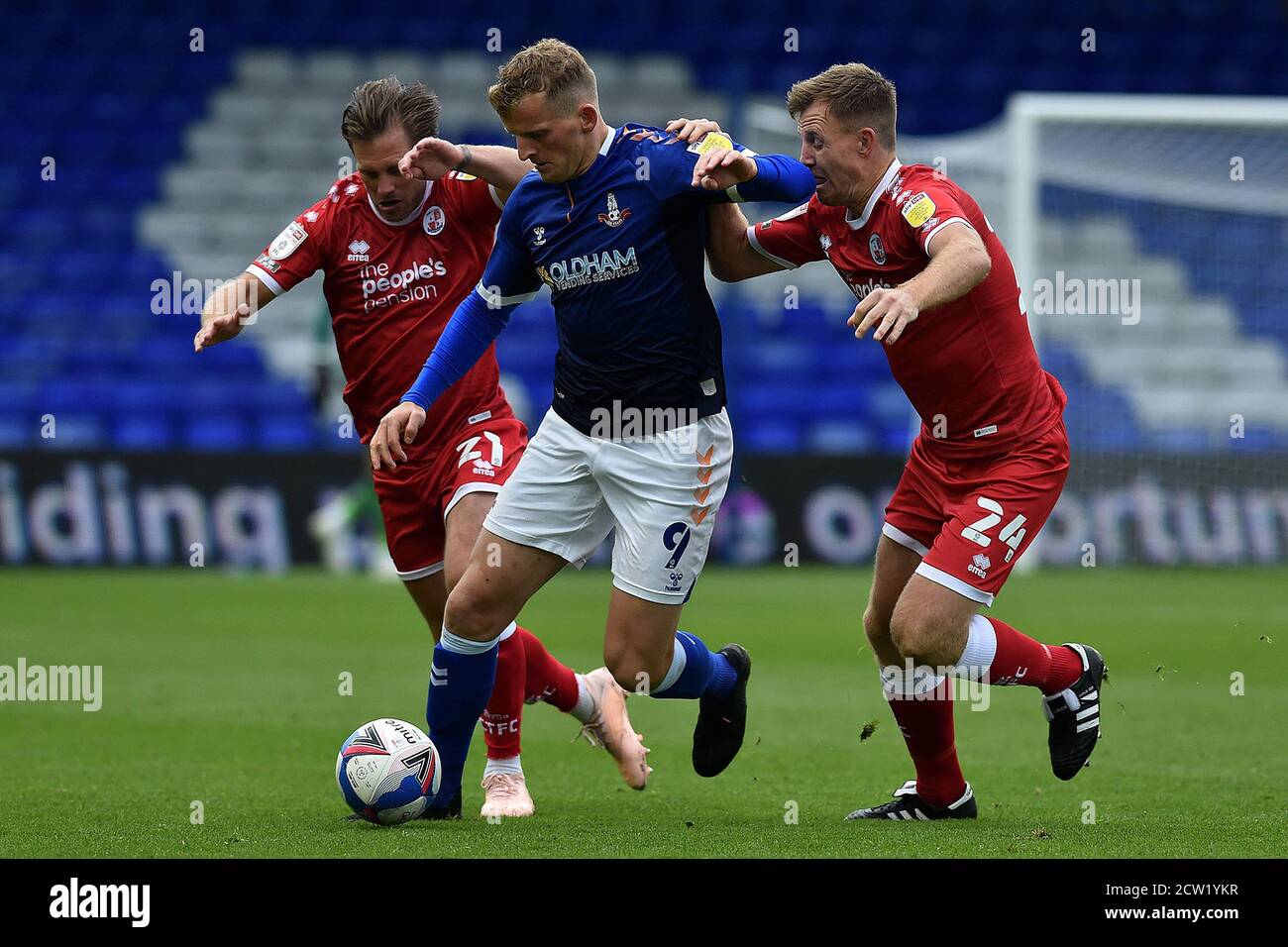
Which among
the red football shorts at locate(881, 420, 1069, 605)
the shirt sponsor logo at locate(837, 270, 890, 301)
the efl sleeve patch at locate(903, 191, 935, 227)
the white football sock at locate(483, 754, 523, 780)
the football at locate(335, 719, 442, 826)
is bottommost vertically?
the white football sock at locate(483, 754, 523, 780)

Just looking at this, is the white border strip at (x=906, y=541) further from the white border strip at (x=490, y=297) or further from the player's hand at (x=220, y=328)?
the player's hand at (x=220, y=328)

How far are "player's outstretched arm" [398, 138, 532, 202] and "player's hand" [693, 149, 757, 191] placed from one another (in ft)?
2.66

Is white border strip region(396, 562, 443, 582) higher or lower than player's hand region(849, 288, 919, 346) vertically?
lower

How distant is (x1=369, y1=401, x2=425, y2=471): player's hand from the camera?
524 cm

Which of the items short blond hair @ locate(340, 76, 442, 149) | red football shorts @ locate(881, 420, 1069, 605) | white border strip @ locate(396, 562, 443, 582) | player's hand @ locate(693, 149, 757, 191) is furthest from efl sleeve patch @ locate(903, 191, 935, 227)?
white border strip @ locate(396, 562, 443, 582)

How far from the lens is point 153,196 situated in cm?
2017

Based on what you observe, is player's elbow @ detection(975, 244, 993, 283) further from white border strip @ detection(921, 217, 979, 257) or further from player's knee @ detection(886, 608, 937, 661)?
player's knee @ detection(886, 608, 937, 661)

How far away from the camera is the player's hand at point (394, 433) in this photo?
524cm

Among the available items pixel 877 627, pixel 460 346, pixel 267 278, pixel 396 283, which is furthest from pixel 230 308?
pixel 877 627

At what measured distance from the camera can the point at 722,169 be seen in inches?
197

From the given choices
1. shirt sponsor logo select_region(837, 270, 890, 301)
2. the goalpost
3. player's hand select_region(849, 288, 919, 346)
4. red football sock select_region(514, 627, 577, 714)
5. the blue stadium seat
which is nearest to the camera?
player's hand select_region(849, 288, 919, 346)

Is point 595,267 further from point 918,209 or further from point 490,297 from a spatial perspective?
point 918,209

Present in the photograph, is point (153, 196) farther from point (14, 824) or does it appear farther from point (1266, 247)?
point (14, 824)
